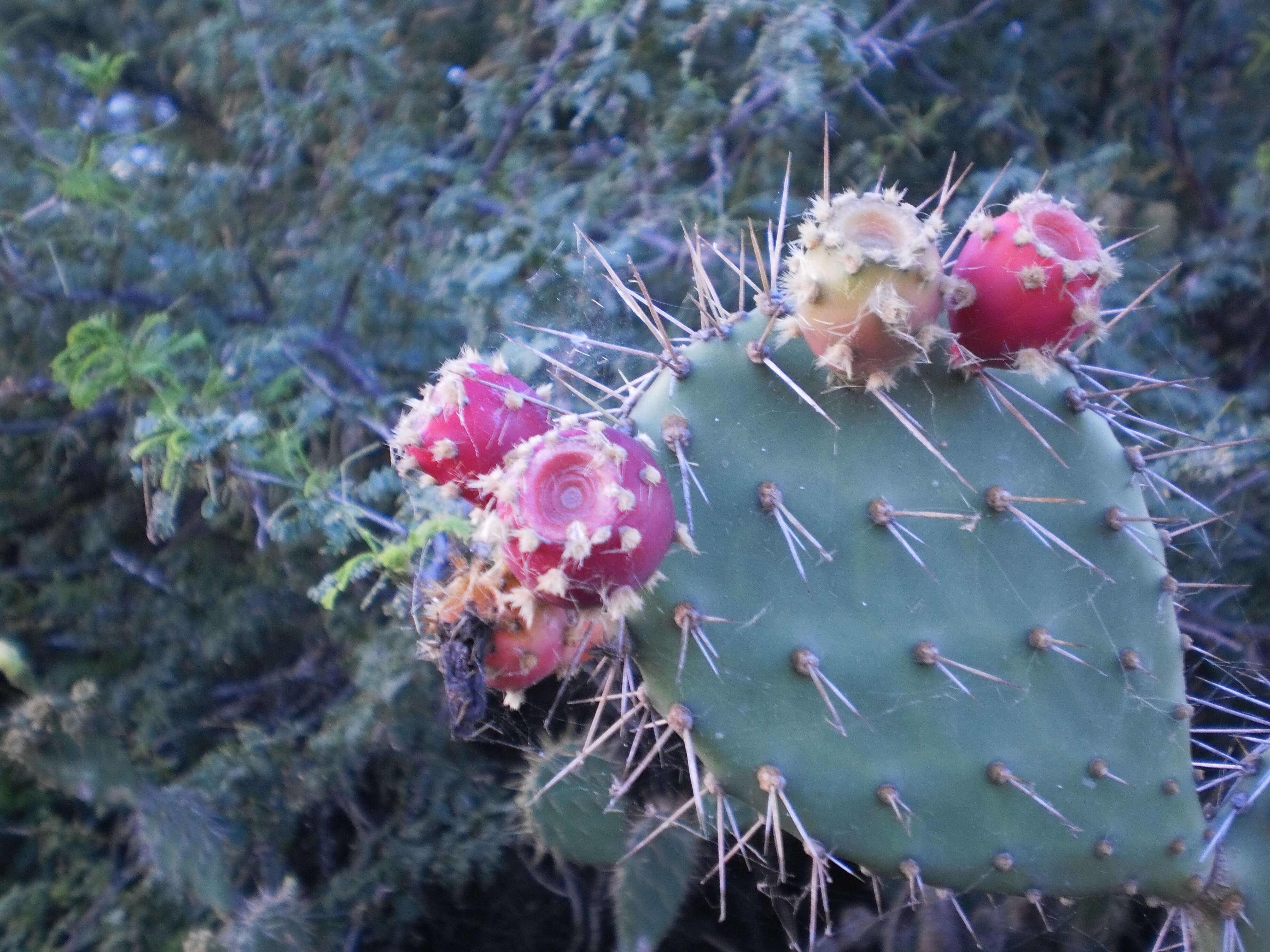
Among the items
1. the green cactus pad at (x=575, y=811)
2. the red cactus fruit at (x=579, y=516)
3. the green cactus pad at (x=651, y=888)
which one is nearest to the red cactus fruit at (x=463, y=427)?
the red cactus fruit at (x=579, y=516)

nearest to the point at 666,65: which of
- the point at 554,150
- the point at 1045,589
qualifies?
the point at 554,150

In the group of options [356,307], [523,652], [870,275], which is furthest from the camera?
[356,307]

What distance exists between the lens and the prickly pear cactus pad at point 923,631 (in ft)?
3.25

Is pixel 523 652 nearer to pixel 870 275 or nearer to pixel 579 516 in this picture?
pixel 579 516

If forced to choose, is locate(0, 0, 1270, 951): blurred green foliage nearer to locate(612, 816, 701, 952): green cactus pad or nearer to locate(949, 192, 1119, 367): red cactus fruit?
locate(612, 816, 701, 952): green cactus pad

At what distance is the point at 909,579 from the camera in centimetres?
105

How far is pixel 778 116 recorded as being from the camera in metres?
2.06

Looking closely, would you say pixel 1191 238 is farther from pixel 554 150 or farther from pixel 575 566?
pixel 575 566

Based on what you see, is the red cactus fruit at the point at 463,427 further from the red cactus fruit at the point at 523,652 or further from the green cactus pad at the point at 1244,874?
the green cactus pad at the point at 1244,874

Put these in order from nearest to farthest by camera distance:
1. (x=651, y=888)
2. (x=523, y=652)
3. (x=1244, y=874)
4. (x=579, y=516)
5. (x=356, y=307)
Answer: (x=579, y=516) < (x=523, y=652) < (x=1244, y=874) < (x=651, y=888) < (x=356, y=307)

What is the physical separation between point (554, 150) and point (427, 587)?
58.3 inches

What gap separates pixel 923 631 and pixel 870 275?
40 centimetres

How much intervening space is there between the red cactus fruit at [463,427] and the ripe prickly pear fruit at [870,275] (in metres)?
0.28

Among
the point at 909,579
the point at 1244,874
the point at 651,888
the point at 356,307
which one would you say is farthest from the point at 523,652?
the point at 356,307
